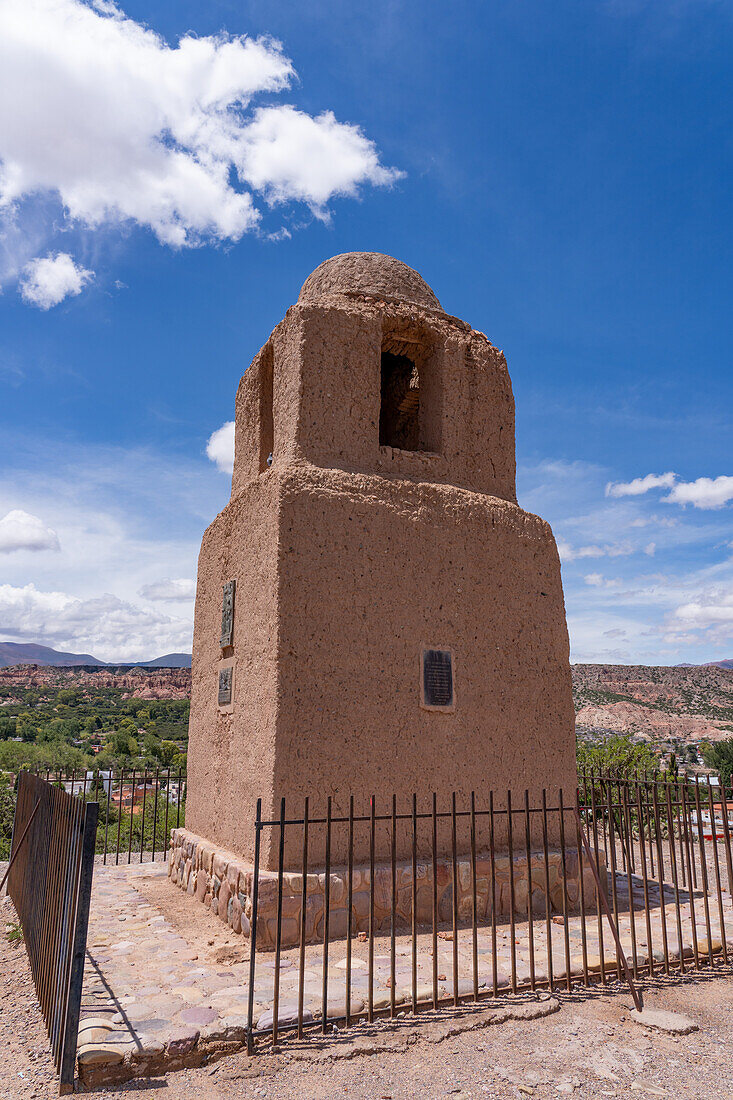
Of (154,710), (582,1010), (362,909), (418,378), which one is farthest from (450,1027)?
(154,710)

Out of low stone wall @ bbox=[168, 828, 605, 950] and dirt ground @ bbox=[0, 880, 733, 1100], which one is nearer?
dirt ground @ bbox=[0, 880, 733, 1100]

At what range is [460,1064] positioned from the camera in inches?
157

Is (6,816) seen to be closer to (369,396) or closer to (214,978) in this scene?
(214,978)

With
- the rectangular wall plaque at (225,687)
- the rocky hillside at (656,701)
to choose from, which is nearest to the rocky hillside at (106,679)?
the rocky hillside at (656,701)

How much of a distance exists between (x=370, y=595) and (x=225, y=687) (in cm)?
200

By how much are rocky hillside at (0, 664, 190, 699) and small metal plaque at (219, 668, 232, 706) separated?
7354 centimetres

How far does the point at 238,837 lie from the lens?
21.7ft

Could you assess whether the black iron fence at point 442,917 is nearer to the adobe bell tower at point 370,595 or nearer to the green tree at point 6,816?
the adobe bell tower at point 370,595

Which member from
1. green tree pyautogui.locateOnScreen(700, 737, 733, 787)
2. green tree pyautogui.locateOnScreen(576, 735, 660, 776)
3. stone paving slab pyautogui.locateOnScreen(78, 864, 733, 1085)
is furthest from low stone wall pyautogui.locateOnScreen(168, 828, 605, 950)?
green tree pyautogui.locateOnScreen(700, 737, 733, 787)

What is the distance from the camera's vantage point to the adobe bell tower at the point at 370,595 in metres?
6.30

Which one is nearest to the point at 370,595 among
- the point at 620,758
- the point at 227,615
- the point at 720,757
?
the point at 227,615

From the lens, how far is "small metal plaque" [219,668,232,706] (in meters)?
7.41

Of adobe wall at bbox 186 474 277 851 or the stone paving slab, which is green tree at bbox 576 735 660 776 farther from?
adobe wall at bbox 186 474 277 851

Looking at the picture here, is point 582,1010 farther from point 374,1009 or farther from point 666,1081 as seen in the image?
point 374,1009
